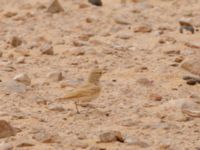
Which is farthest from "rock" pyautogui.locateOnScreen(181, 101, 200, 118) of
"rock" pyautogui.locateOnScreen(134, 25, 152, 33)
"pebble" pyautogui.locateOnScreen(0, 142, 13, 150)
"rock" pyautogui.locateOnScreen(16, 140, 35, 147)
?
"rock" pyautogui.locateOnScreen(134, 25, 152, 33)

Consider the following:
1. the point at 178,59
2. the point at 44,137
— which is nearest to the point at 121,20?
the point at 178,59

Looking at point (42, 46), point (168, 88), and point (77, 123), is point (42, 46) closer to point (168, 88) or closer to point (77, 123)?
point (168, 88)

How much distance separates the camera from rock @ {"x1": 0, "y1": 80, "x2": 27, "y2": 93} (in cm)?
795

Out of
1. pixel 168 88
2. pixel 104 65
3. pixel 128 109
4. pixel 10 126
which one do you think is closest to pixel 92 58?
pixel 104 65

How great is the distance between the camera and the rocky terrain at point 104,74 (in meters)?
6.74

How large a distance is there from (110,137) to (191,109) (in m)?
1.28

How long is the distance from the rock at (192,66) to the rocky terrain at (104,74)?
0.04 feet

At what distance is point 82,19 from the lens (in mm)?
11789

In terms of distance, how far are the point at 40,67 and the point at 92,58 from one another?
2.47ft

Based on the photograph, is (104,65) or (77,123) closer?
(77,123)

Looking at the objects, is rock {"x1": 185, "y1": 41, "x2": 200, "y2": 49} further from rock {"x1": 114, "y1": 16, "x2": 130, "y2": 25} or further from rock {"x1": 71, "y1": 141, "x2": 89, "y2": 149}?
rock {"x1": 71, "y1": 141, "x2": 89, "y2": 149}

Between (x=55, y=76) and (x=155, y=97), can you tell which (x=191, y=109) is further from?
(x=55, y=76)

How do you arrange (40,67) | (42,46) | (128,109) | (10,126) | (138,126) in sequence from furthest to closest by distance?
(42,46) < (40,67) < (128,109) < (138,126) < (10,126)

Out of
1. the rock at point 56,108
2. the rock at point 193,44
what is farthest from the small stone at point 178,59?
the rock at point 56,108
